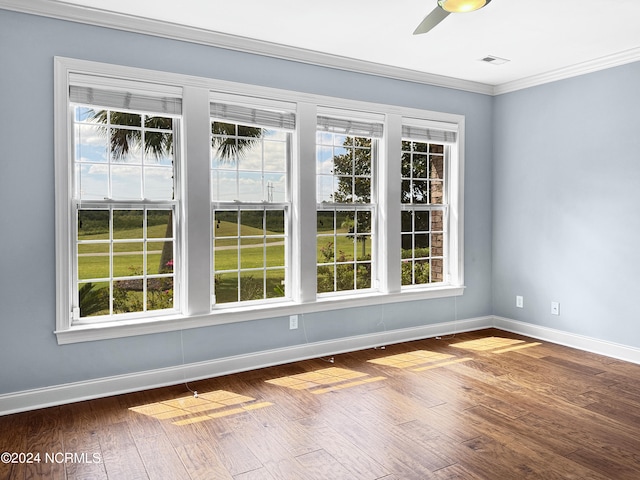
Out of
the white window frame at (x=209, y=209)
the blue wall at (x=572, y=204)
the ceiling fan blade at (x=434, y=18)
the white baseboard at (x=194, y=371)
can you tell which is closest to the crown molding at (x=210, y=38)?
the white window frame at (x=209, y=209)

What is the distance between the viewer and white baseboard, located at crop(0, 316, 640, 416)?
3.28 m

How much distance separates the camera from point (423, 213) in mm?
5191

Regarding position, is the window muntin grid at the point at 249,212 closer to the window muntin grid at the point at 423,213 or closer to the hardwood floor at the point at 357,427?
the hardwood floor at the point at 357,427

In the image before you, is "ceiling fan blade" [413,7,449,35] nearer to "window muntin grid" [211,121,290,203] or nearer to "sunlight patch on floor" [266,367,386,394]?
"window muntin grid" [211,121,290,203]

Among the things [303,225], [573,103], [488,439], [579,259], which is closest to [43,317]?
[303,225]

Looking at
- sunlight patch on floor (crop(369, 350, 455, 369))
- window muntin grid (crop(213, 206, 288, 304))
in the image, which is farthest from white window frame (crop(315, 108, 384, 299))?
sunlight patch on floor (crop(369, 350, 455, 369))

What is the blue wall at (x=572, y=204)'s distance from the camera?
4.30 meters

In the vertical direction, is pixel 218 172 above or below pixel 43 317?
above

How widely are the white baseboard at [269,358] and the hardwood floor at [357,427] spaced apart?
3.5 inches

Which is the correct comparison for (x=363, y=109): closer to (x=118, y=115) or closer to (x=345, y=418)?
(x=118, y=115)

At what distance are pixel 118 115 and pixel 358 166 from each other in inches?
88.1

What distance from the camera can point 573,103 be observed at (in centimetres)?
470

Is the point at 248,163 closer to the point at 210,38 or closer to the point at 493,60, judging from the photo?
the point at 210,38

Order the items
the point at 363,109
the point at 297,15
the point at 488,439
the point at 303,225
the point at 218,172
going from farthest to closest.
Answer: the point at 363,109 < the point at 303,225 < the point at 218,172 < the point at 297,15 < the point at 488,439
